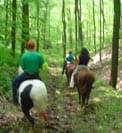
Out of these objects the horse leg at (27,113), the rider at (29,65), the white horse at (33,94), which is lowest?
the horse leg at (27,113)

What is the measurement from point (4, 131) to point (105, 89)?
9557mm

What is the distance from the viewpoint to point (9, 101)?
11.9m

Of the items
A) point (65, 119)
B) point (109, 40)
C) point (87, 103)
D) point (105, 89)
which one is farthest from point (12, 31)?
point (109, 40)

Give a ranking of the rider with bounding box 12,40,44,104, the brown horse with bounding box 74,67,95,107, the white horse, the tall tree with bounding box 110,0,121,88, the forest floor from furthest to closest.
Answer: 1. the tall tree with bounding box 110,0,121,88
2. the brown horse with bounding box 74,67,95,107
3. the rider with bounding box 12,40,44,104
4. the forest floor
5. the white horse

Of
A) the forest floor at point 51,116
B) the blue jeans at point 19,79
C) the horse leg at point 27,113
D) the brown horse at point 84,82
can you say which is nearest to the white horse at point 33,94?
the horse leg at point 27,113

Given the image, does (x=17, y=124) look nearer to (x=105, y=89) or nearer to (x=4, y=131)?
(x=4, y=131)

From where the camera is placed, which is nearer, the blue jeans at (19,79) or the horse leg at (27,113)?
the horse leg at (27,113)

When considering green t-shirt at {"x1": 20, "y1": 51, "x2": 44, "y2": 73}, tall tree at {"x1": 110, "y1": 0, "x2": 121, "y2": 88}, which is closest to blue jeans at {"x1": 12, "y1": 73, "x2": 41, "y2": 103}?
green t-shirt at {"x1": 20, "y1": 51, "x2": 44, "y2": 73}

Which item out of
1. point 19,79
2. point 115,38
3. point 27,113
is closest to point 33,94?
point 27,113

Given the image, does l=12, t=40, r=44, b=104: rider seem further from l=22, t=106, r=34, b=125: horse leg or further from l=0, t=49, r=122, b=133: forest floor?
l=0, t=49, r=122, b=133: forest floor

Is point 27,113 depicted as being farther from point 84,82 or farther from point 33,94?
point 84,82

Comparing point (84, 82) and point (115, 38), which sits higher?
Result: point (115, 38)

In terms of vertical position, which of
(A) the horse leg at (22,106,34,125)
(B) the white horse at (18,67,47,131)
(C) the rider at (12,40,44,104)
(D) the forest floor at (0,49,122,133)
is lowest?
(D) the forest floor at (0,49,122,133)

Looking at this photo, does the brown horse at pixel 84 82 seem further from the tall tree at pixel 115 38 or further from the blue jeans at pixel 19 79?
the tall tree at pixel 115 38
